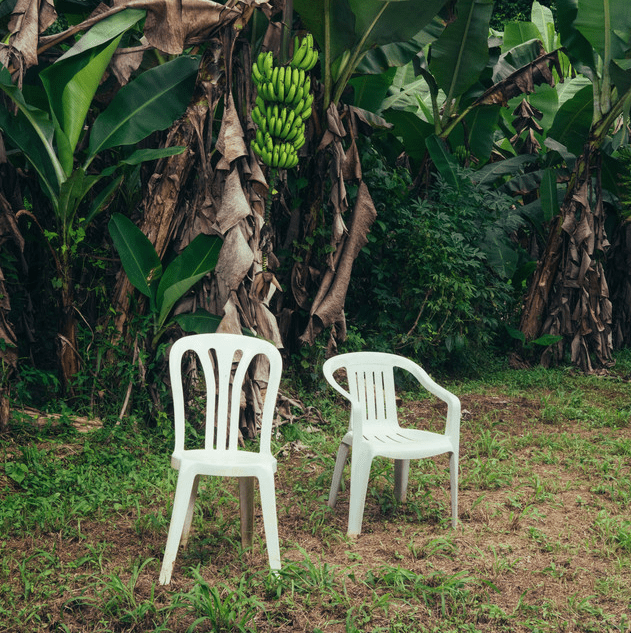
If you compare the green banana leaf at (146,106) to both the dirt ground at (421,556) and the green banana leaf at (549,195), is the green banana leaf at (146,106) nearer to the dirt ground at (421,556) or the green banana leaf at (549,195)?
the dirt ground at (421,556)

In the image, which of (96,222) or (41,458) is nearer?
(41,458)

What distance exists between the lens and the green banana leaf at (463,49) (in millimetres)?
6020

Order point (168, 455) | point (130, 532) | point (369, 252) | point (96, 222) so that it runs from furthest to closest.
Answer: point (369, 252)
point (96, 222)
point (168, 455)
point (130, 532)

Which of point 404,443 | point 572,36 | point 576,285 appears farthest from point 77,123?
point 576,285

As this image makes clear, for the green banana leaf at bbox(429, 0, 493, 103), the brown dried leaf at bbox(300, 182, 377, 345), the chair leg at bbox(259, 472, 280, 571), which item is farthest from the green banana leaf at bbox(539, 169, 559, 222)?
the chair leg at bbox(259, 472, 280, 571)

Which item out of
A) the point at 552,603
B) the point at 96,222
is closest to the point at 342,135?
the point at 96,222

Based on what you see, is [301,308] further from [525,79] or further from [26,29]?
[525,79]

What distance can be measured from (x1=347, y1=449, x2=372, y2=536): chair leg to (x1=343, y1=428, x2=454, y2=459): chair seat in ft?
0.23

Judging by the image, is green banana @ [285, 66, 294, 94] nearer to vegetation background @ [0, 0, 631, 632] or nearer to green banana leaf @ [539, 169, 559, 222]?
vegetation background @ [0, 0, 631, 632]

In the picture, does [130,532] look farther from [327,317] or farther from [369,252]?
Answer: [369,252]

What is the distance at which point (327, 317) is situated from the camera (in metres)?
5.13

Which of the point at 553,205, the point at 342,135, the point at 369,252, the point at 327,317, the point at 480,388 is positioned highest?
the point at 342,135

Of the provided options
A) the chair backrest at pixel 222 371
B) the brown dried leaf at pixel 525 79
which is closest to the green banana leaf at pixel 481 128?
the brown dried leaf at pixel 525 79

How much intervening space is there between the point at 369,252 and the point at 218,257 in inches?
87.0
